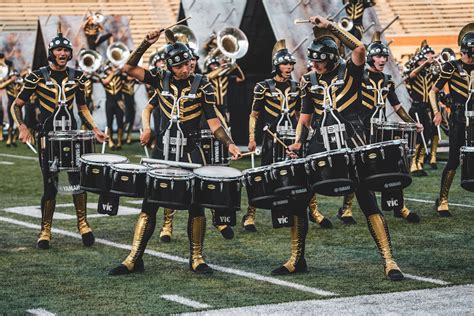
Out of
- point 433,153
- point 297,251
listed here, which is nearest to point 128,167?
point 297,251

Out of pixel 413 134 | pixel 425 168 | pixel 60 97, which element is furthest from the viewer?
pixel 425 168

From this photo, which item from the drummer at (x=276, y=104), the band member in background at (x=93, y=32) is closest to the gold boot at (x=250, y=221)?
the drummer at (x=276, y=104)

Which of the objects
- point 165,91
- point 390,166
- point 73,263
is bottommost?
point 73,263

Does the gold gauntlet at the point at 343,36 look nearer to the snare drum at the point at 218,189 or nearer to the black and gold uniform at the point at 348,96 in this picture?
the black and gold uniform at the point at 348,96

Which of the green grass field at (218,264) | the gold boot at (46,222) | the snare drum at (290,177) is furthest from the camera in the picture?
the gold boot at (46,222)

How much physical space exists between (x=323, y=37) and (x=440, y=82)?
3618 millimetres

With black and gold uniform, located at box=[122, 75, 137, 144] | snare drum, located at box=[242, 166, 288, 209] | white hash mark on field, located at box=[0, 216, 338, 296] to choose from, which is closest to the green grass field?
white hash mark on field, located at box=[0, 216, 338, 296]

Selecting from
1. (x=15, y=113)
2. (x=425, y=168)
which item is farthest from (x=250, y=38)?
(x=15, y=113)

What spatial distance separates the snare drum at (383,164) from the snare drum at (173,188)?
118 cm

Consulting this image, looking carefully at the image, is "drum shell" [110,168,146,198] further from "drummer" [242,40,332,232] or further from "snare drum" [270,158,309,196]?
"drummer" [242,40,332,232]

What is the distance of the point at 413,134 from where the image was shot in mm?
10766

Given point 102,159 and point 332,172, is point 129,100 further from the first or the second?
point 332,172

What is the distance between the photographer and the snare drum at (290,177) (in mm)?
7328

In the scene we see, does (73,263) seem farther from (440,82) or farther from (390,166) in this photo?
(440,82)
